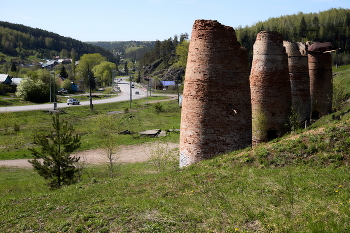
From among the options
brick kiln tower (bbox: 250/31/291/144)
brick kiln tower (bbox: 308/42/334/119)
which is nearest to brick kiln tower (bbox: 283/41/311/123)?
brick kiln tower (bbox: 250/31/291/144)

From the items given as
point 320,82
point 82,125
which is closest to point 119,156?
point 82,125

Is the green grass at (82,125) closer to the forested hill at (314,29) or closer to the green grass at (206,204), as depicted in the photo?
the green grass at (206,204)

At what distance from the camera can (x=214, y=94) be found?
13.2 metres

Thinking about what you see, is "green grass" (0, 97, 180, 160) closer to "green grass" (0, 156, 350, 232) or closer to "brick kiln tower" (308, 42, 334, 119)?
"brick kiln tower" (308, 42, 334, 119)

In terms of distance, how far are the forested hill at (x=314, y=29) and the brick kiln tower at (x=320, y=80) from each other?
84628 millimetres

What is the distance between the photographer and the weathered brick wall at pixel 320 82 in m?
22.8

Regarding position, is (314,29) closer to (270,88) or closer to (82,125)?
(82,125)

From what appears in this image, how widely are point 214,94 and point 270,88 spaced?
4.14 meters

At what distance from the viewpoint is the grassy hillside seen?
6953 mm

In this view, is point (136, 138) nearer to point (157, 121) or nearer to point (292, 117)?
point (157, 121)

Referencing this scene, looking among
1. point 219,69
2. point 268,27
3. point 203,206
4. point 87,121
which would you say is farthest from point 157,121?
point 268,27

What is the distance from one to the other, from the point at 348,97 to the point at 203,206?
27778 millimetres

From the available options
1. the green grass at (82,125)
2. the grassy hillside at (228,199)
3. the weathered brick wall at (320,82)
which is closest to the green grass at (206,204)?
the grassy hillside at (228,199)

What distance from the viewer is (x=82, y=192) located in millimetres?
12586
